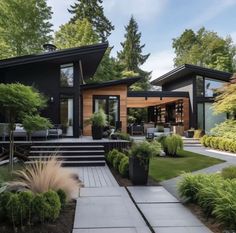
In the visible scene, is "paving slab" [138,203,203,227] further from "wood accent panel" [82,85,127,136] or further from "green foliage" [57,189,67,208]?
"wood accent panel" [82,85,127,136]

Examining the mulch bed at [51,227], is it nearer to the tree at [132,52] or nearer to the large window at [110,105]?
the large window at [110,105]

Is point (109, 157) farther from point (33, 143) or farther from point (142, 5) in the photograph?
point (142, 5)

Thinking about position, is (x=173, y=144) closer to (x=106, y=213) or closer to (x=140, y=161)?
(x=140, y=161)

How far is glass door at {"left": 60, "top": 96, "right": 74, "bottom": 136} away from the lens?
1403 cm

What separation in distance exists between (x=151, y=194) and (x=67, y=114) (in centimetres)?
893

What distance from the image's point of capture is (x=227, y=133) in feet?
50.5

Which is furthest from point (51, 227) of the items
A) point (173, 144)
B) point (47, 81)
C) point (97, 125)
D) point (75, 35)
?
point (75, 35)

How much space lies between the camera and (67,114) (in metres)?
14.1

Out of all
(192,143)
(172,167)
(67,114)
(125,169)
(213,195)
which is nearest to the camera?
(213,195)

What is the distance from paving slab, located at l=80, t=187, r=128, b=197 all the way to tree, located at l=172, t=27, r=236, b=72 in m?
28.0

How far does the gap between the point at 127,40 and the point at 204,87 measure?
2427 centimetres

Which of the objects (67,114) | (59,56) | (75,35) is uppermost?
Answer: (75,35)

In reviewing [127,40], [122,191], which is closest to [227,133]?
[122,191]

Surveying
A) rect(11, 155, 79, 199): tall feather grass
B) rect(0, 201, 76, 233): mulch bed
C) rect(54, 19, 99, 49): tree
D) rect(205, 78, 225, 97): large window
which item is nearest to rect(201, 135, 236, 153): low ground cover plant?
rect(205, 78, 225, 97): large window
